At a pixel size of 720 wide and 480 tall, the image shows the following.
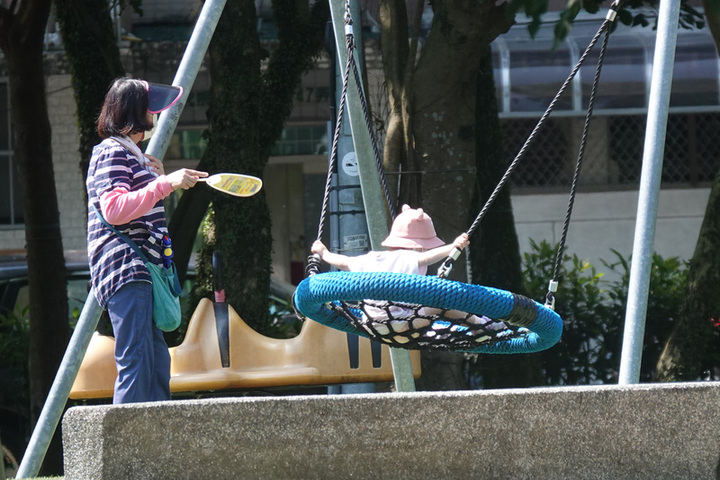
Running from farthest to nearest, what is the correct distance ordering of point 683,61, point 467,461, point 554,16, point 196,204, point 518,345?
1. point 554,16
2. point 683,61
3. point 196,204
4. point 518,345
5. point 467,461

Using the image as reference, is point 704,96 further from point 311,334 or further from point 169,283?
point 169,283

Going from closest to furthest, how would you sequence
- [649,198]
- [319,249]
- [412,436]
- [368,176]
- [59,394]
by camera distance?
[412,436] → [319,249] → [649,198] → [59,394] → [368,176]

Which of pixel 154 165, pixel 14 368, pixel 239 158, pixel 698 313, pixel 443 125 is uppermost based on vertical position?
pixel 154 165

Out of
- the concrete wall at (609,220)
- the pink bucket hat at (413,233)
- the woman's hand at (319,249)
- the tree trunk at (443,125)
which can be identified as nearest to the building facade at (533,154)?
the concrete wall at (609,220)

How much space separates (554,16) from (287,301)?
5.88 meters

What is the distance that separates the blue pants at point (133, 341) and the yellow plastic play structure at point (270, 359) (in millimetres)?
2075

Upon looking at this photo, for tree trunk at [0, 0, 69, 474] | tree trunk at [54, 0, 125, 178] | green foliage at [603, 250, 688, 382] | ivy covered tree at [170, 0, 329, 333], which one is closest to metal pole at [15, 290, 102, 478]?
ivy covered tree at [170, 0, 329, 333]

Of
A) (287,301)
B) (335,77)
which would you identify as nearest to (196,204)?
(287,301)

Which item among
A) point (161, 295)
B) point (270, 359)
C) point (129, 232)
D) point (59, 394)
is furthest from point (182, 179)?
point (270, 359)

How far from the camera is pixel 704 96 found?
38.0ft

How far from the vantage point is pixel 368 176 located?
575 cm

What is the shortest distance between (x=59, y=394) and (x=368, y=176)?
184 centimetres

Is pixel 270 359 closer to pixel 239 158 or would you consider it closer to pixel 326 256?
pixel 326 256

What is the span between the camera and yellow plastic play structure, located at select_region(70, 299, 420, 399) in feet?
20.8
